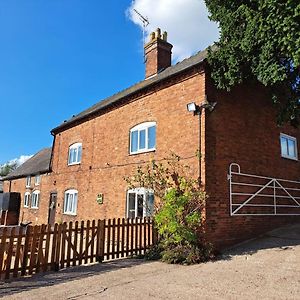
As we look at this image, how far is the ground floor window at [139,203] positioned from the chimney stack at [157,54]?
7946mm

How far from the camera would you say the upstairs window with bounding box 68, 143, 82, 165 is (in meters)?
18.4

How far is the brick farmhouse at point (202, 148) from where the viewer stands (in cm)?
1056

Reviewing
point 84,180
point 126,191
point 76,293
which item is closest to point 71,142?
point 84,180

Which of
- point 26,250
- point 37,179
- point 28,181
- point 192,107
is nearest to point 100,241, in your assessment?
point 26,250

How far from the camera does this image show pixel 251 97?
41.3ft

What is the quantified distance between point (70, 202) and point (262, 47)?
46.0ft

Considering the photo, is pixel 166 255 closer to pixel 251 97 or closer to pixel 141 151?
pixel 141 151

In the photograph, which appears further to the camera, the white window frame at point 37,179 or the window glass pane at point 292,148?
the white window frame at point 37,179

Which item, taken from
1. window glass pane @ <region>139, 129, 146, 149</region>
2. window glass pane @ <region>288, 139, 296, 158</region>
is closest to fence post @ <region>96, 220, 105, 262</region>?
window glass pane @ <region>139, 129, 146, 149</region>

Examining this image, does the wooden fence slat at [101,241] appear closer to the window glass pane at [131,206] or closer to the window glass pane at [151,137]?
the window glass pane at [131,206]

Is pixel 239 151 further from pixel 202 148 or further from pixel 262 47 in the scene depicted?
pixel 262 47

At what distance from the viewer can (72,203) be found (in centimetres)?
1817

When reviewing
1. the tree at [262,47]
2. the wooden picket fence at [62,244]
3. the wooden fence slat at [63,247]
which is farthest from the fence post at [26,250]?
the tree at [262,47]

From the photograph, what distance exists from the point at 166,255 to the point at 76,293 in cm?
358
